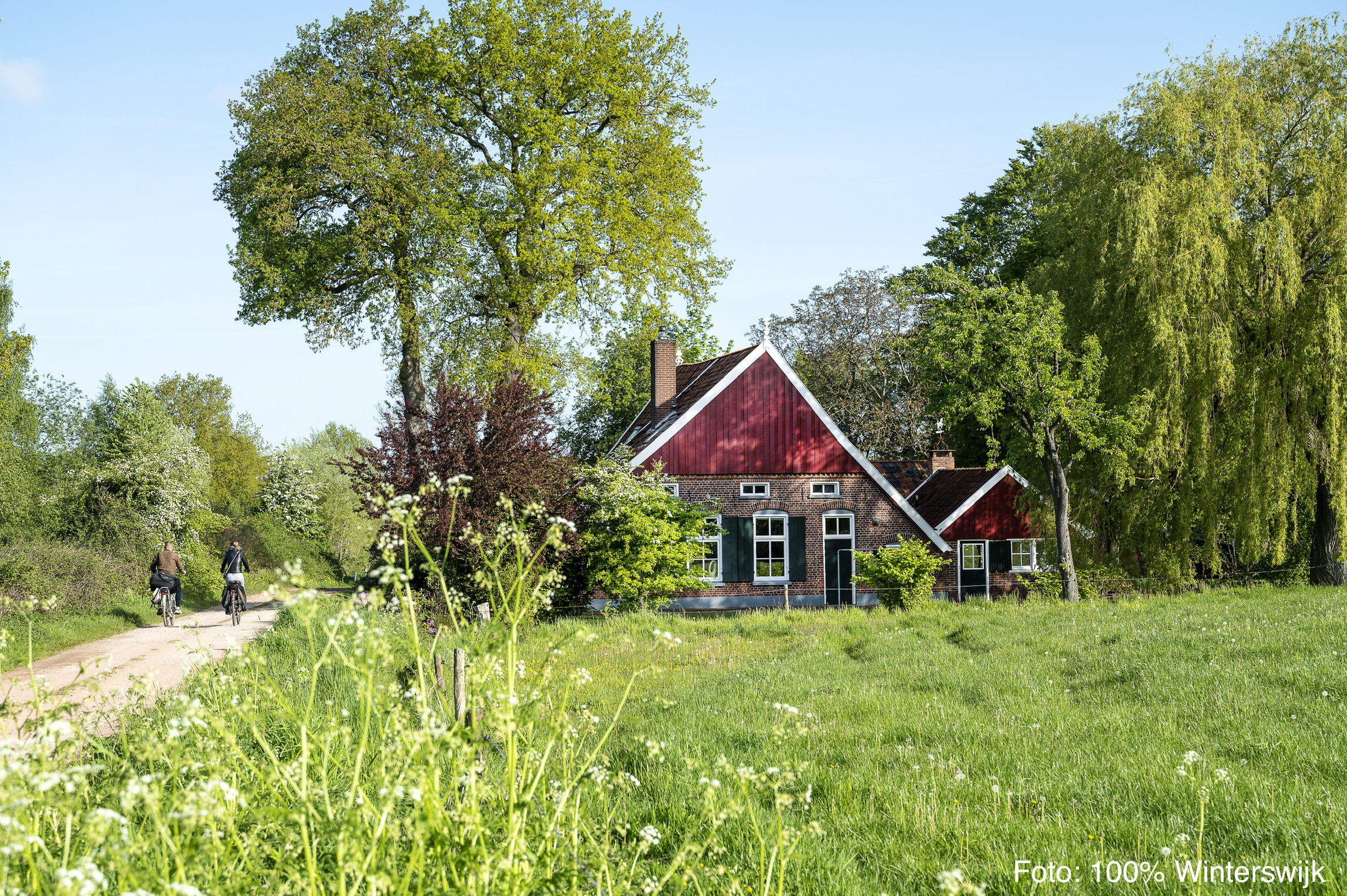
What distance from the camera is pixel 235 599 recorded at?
64.8 feet

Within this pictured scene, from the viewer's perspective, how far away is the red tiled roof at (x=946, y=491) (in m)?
28.2

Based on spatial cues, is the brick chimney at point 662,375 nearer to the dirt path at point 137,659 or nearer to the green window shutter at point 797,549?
the green window shutter at point 797,549

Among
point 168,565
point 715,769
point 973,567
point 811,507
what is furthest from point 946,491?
point 715,769

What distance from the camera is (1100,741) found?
732 centimetres

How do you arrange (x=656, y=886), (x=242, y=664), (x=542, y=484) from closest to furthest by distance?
(x=656, y=886), (x=242, y=664), (x=542, y=484)

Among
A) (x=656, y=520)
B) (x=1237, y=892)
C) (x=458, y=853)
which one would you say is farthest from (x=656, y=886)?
(x=656, y=520)

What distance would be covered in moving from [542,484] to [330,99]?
12.2 m

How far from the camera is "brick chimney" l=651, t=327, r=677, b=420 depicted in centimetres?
2814

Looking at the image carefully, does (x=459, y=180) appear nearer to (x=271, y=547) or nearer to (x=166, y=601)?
(x=166, y=601)

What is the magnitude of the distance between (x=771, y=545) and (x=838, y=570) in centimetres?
201

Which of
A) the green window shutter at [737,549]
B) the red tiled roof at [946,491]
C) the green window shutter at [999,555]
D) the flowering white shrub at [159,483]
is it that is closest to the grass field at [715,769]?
the green window shutter at [737,549]

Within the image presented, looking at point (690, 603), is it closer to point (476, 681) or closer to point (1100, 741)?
point (1100, 741)

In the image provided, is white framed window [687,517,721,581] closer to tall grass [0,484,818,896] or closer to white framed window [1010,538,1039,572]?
white framed window [1010,538,1039,572]

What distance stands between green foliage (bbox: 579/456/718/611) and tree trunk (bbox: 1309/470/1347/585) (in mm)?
14049
